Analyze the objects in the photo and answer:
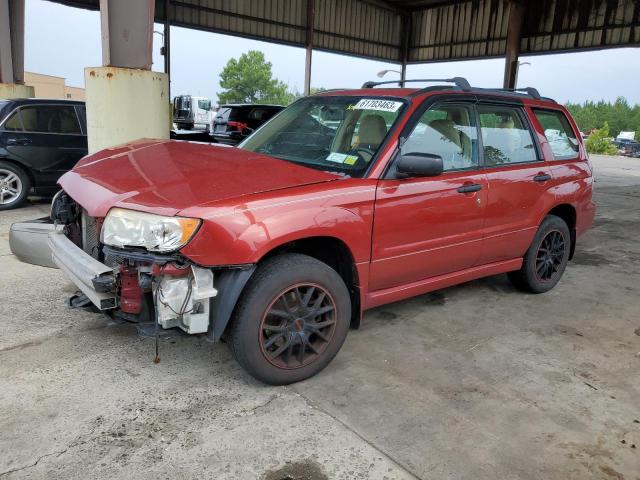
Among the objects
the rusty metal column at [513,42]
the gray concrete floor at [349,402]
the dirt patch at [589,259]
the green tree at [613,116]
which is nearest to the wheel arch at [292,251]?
the gray concrete floor at [349,402]

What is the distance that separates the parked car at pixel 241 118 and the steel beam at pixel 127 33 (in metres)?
5.71

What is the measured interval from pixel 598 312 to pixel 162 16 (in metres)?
16.3

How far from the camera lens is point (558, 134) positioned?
4.69m

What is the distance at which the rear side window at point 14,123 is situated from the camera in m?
7.30

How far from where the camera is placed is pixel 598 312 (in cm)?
439

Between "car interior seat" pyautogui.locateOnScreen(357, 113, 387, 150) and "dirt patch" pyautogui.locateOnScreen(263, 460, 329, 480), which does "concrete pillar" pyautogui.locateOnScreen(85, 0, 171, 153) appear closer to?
"car interior seat" pyautogui.locateOnScreen(357, 113, 387, 150)

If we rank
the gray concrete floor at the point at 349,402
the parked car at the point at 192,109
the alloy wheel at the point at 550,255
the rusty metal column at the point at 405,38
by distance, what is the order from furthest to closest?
the parked car at the point at 192,109 < the rusty metal column at the point at 405,38 < the alloy wheel at the point at 550,255 < the gray concrete floor at the point at 349,402

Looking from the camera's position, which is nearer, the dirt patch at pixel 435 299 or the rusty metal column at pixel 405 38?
the dirt patch at pixel 435 299

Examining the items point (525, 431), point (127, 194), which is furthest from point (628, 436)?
point (127, 194)

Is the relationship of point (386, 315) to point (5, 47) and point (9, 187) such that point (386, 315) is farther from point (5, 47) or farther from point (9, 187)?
point (5, 47)

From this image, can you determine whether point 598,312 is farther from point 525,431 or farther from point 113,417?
point 113,417

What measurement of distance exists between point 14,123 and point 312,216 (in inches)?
253

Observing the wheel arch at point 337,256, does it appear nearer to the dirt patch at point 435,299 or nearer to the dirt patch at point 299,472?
the dirt patch at point 299,472

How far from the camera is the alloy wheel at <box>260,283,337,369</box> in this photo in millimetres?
2852
